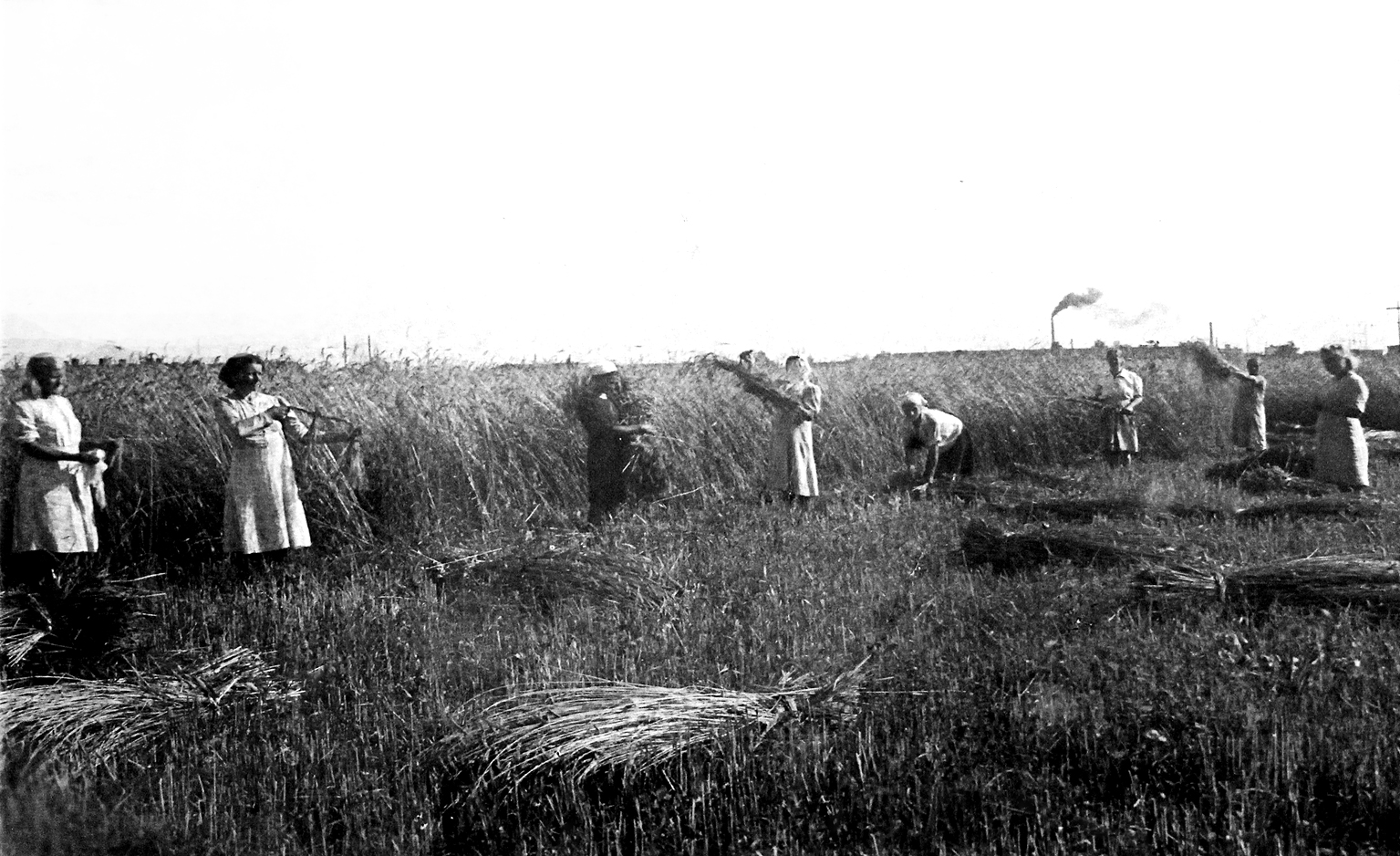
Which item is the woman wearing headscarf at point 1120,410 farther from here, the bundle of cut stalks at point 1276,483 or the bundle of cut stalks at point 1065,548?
the bundle of cut stalks at point 1065,548

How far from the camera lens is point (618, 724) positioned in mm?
2779

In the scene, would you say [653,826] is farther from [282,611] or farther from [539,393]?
[539,393]

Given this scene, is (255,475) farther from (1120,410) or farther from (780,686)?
(1120,410)

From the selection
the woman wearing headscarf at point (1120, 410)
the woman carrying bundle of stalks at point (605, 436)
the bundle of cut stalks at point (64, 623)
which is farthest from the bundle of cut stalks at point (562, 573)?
the woman wearing headscarf at point (1120, 410)

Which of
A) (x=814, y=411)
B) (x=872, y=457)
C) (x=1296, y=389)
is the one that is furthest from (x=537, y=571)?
(x=1296, y=389)

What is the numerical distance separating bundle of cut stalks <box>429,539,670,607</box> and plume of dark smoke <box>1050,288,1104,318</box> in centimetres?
285

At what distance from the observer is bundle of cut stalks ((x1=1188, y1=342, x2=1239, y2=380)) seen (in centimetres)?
749

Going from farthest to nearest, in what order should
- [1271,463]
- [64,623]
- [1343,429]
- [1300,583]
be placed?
[1271,463] → [1343,429] → [64,623] → [1300,583]

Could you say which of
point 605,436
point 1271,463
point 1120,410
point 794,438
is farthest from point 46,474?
point 1120,410

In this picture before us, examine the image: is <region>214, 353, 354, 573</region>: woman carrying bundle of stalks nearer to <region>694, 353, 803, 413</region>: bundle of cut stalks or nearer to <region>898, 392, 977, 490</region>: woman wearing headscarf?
<region>694, 353, 803, 413</region>: bundle of cut stalks

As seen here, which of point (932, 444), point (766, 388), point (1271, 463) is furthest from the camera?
point (766, 388)

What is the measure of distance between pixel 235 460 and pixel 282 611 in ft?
3.55

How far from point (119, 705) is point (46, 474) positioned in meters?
1.55

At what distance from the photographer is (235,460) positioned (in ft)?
15.4
